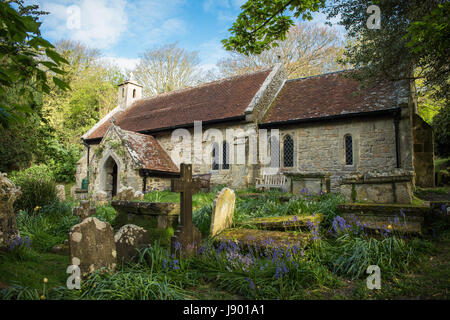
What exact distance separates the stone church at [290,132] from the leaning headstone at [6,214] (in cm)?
482

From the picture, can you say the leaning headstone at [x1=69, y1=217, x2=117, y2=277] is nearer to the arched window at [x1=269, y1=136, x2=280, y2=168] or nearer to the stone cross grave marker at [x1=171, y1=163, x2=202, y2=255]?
the stone cross grave marker at [x1=171, y1=163, x2=202, y2=255]

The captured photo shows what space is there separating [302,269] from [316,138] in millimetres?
10126

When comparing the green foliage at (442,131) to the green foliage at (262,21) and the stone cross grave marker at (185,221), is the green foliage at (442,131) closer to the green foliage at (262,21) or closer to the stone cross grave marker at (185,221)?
the green foliage at (262,21)

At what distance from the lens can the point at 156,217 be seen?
17.7ft

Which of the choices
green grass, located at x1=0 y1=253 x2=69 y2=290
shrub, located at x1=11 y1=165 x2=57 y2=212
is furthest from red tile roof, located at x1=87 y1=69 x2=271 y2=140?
green grass, located at x1=0 y1=253 x2=69 y2=290

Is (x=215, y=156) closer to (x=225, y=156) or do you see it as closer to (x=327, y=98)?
(x=225, y=156)

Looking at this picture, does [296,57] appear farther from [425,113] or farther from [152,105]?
[152,105]

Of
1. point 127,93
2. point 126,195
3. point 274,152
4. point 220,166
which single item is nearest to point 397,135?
point 274,152

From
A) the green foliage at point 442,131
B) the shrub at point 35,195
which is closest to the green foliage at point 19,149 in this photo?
the shrub at point 35,195

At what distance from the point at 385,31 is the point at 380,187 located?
5.81m

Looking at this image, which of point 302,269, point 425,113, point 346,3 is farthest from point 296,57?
point 302,269

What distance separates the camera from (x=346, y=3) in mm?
9688

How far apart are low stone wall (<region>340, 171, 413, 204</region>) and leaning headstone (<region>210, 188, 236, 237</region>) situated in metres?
2.55

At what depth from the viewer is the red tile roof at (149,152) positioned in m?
13.4
